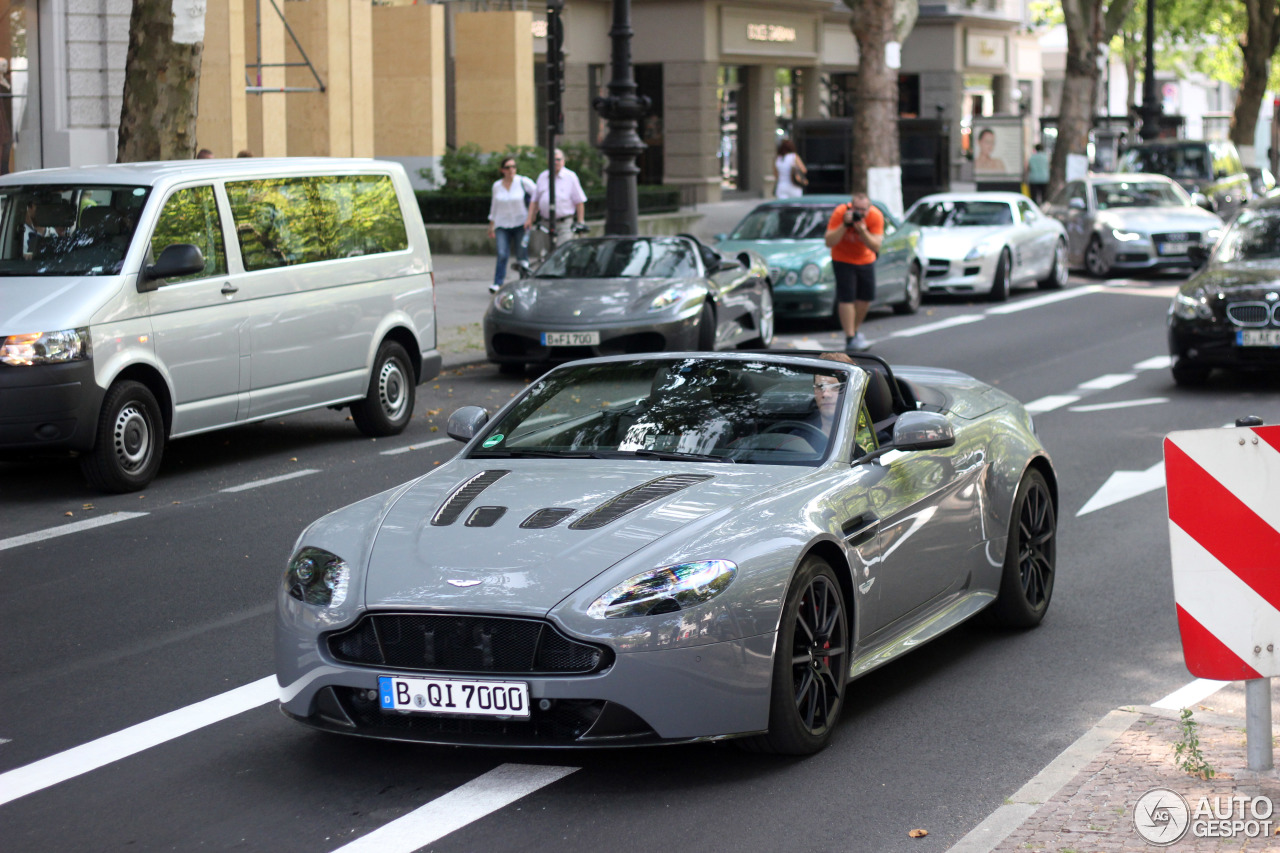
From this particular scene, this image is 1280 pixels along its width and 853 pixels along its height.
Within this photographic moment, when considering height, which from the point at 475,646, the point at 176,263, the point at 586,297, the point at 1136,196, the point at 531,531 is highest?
the point at 1136,196

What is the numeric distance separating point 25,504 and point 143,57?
19.0 feet

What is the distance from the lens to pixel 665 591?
16.9 ft

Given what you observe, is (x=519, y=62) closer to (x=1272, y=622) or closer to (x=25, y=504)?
(x=25, y=504)

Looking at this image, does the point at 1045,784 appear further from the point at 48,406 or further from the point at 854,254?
the point at 854,254

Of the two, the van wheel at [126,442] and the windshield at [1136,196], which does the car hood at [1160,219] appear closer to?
the windshield at [1136,196]

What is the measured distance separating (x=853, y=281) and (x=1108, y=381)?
115 inches

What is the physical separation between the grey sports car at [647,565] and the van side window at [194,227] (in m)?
4.89

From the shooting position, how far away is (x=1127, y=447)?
488 inches

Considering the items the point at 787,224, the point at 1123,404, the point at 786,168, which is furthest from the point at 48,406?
the point at 786,168

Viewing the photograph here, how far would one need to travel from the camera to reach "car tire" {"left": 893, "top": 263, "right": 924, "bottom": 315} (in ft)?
74.4

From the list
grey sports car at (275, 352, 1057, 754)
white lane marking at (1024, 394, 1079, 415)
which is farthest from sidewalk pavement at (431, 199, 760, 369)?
grey sports car at (275, 352, 1057, 754)

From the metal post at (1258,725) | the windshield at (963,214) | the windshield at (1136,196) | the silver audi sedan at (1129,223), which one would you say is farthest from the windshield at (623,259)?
the windshield at (1136,196)

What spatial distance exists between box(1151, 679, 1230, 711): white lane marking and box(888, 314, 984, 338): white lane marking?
45.0 ft

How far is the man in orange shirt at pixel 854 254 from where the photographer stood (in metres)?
17.6
